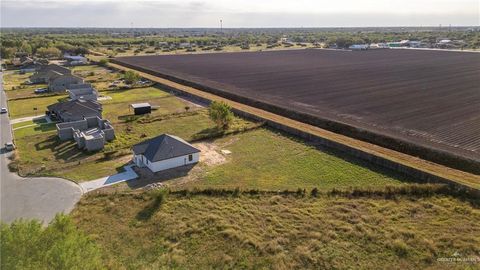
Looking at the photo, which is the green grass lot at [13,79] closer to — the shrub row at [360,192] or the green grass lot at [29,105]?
the green grass lot at [29,105]

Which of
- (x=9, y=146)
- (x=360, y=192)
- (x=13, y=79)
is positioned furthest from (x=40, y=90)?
(x=360, y=192)

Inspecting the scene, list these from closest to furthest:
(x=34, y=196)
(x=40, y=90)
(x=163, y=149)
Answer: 1. (x=34, y=196)
2. (x=163, y=149)
3. (x=40, y=90)

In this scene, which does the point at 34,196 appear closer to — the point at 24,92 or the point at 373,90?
the point at 24,92

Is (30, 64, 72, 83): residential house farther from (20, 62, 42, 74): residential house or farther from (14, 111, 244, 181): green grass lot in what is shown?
(14, 111, 244, 181): green grass lot

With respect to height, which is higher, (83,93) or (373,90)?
(373,90)

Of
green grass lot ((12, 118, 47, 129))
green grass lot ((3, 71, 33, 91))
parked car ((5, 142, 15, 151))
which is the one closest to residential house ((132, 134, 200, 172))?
parked car ((5, 142, 15, 151))

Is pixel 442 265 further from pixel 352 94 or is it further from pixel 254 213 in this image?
pixel 352 94

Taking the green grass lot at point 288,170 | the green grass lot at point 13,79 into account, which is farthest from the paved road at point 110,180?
the green grass lot at point 13,79

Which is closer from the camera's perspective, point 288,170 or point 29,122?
point 288,170
